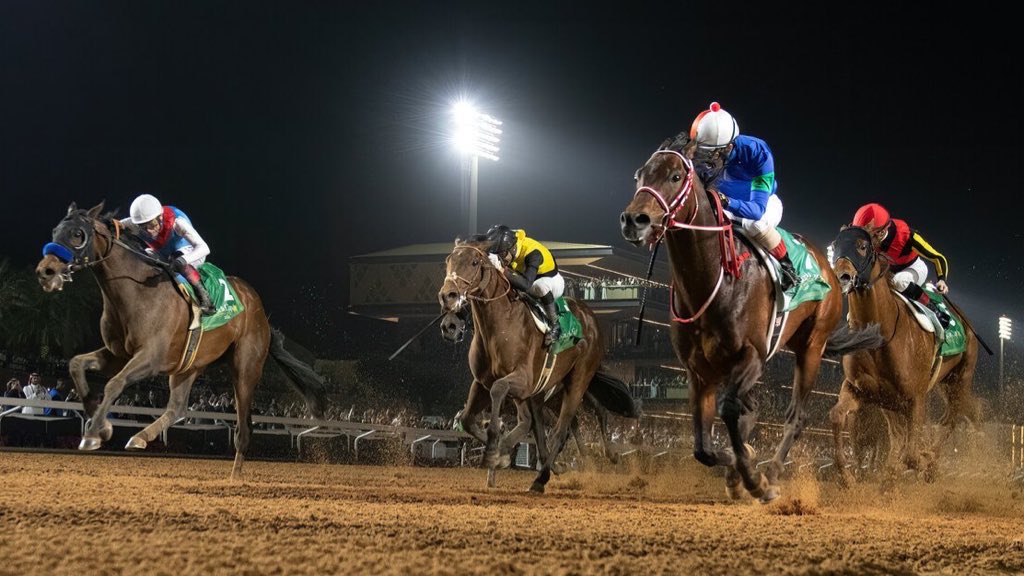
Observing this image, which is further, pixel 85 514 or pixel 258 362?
pixel 258 362

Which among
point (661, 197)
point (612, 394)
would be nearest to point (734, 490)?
point (661, 197)

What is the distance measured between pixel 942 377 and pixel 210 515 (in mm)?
7326

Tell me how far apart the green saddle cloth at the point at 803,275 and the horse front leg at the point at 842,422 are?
1916mm

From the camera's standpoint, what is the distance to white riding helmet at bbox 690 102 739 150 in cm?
729

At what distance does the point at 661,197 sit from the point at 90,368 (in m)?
4.88

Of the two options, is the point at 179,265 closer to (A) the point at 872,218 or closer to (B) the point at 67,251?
(B) the point at 67,251

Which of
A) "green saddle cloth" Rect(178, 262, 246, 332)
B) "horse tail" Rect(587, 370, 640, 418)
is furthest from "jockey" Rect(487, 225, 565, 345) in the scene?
"green saddle cloth" Rect(178, 262, 246, 332)

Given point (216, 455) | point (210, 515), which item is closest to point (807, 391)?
point (210, 515)

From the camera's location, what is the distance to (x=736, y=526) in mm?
6336

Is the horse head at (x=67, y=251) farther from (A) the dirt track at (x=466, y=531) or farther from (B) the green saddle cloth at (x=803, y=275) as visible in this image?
(B) the green saddle cloth at (x=803, y=275)

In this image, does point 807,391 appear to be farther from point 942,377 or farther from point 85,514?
point 85,514

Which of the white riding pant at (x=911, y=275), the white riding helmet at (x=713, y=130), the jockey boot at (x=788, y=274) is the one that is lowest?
the jockey boot at (x=788, y=274)

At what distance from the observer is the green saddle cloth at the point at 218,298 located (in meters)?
9.88

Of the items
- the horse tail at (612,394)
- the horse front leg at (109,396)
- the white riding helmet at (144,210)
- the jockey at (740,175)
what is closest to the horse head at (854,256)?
the jockey at (740,175)
